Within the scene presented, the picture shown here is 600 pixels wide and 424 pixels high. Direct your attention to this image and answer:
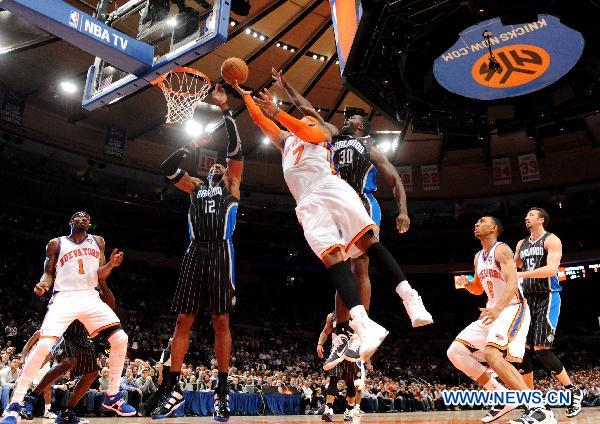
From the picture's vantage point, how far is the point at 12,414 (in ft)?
14.2

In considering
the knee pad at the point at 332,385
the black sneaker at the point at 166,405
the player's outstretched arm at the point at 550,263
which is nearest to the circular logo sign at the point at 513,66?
the player's outstretched arm at the point at 550,263

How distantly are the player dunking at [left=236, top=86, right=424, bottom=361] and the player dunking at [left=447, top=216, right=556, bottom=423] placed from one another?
136 centimetres

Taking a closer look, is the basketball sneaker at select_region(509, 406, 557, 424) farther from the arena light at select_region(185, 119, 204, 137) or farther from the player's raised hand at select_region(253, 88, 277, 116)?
→ the arena light at select_region(185, 119, 204, 137)

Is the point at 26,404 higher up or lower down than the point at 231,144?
lower down

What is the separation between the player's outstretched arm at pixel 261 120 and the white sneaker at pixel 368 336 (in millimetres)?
1867

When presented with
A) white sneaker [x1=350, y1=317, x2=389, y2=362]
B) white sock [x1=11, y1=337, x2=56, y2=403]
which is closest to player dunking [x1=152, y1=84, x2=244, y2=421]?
white sock [x1=11, y1=337, x2=56, y2=403]

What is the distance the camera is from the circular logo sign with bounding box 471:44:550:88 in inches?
434

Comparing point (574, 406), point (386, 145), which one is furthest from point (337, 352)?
point (386, 145)

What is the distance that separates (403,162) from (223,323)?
22.1 m

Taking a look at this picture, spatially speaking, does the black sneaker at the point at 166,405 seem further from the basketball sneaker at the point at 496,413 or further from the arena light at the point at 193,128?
the arena light at the point at 193,128

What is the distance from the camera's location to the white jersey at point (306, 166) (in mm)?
4348

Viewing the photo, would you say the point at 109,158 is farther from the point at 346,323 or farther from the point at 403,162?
the point at 346,323

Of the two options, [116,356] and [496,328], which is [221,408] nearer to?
[116,356]

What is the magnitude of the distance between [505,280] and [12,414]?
463 cm
